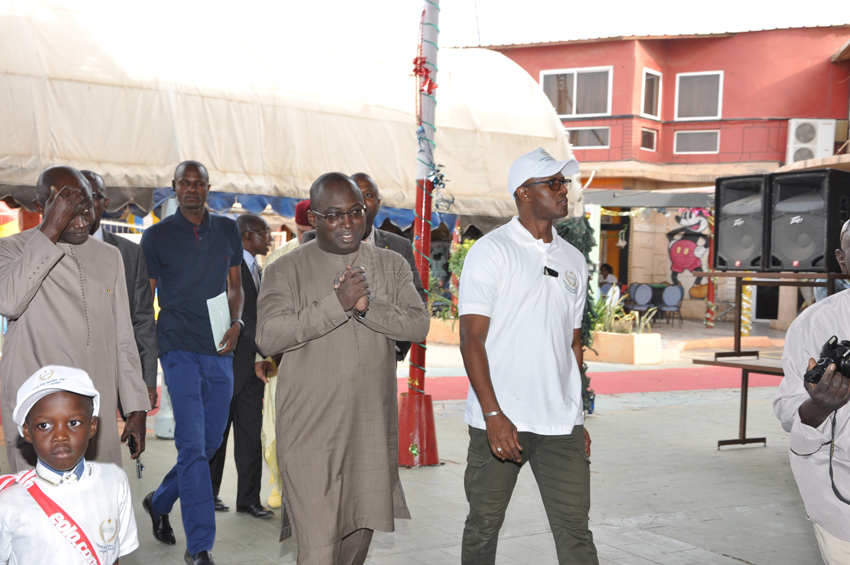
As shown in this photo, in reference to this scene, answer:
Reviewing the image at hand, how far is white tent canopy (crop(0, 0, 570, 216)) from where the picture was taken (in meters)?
7.21

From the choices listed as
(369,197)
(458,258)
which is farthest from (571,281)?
(458,258)

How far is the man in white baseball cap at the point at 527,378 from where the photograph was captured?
3.68m

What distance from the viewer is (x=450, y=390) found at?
12.4 metres

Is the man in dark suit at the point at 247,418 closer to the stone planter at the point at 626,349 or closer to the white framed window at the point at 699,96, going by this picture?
the stone planter at the point at 626,349

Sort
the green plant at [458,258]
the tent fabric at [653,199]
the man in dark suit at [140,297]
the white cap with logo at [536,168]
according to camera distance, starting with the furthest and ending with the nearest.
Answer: the tent fabric at [653,199]
the green plant at [458,258]
the man in dark suit at [140,297]
the white cap with logo at [536,168]

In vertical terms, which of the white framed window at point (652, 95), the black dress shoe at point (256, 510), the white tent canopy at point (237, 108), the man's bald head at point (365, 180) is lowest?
the black dress shoe at point (256, 510)

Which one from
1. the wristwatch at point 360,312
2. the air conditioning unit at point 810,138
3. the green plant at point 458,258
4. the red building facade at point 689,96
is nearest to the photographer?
the wristwatch at point 360,312

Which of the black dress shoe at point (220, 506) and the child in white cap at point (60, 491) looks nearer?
the child in white cap at point (60, 491)

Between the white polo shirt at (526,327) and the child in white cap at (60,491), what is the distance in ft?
5.14

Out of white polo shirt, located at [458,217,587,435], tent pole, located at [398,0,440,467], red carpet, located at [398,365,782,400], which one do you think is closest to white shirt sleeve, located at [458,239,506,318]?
white polo shirt, located at [458,217,587,435]

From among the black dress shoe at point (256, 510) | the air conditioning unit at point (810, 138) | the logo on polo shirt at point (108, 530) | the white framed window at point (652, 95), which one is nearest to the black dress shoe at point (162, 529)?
the black dress shoe at point (256, 510)

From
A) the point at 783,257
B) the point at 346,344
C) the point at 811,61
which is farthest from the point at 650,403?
the point at 811,61

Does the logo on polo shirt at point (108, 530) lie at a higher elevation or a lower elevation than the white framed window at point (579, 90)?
lower

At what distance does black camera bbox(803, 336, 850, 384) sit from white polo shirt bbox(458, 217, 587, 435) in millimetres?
1170
